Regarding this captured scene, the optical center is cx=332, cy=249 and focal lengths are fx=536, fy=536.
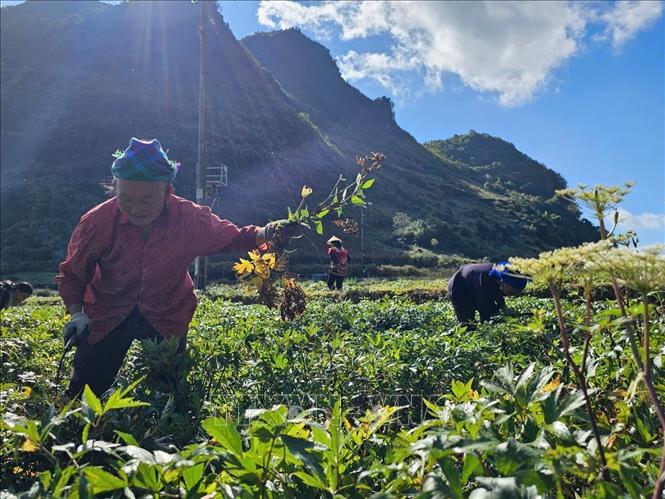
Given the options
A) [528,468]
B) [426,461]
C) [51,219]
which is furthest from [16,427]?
[51,219]

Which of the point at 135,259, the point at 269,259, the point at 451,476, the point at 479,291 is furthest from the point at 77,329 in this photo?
the point at 479,291

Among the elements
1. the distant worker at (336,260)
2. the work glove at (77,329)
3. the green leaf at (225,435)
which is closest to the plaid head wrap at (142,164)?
the work glove at (77,329)

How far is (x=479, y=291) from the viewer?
5.63 m

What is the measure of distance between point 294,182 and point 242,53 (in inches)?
1272

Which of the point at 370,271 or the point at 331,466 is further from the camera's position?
the point at 370,271

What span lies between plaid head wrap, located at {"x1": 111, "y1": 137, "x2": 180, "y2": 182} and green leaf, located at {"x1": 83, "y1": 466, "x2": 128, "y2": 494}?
7.25 feet

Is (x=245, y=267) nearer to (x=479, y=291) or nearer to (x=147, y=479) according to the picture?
(x=147, y=479)

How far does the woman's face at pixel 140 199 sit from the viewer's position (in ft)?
9.75

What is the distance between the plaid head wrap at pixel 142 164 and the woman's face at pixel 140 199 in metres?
0.04

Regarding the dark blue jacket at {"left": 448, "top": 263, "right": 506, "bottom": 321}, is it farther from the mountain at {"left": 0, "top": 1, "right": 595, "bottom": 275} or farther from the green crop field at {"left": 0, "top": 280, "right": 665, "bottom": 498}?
the mountain at {"left": 0, "top": 1, "right": 595, "bottom": 275}

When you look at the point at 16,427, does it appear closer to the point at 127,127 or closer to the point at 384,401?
the point at 384,401

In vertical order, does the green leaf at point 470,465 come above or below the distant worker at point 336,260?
above

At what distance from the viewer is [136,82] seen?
62.0 meters

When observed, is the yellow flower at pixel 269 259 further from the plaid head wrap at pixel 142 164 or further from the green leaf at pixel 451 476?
the green leaf at pixel 451 476
